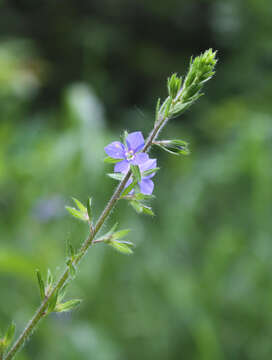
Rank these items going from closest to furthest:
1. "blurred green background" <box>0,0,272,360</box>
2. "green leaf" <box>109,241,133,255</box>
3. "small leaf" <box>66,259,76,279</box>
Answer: "small leaf" <box>66,259,76,279</box>
"green leaf" <box>109,241,133,255</box>
"blurred green background" <box>0,0,272,360</box>

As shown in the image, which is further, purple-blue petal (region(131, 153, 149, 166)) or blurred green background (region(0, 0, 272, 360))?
blurred green background (region(0, 0, 272, 360))

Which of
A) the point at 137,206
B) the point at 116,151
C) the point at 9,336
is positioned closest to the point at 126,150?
the point at 116,151

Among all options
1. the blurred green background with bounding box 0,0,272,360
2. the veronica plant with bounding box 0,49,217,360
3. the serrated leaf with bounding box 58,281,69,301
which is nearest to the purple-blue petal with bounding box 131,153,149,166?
the veronica plant with bounding box 0,49,217,360

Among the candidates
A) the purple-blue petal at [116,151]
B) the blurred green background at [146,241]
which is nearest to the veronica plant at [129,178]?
the purple-blue petal at [116,151]

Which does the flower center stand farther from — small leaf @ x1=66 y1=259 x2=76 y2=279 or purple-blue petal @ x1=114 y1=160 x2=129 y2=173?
small leaf @ x1=66 y1=259 x2=76 y2=279

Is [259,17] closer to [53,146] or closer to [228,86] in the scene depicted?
[228,86]

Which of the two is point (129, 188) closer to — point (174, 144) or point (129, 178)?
point (129, 178)

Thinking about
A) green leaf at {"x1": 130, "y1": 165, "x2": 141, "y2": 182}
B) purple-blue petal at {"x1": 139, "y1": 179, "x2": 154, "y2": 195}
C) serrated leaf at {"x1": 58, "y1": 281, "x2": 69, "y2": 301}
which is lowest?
serrated leaf at {"x1": 58, "y1": 281, "x2": 69, "y2": 301}
